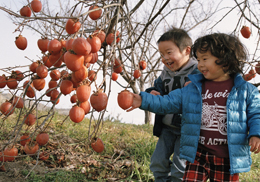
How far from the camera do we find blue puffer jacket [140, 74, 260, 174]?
136 cm

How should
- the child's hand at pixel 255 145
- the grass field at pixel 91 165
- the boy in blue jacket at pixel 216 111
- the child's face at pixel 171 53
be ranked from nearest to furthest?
the child's hand at pixel 255 145
the boy in blue jacket at pixel 216 111
the child's face at pixel 171 53
the grass field at pixel 91 165

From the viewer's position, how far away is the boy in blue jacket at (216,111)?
1373 millimetres

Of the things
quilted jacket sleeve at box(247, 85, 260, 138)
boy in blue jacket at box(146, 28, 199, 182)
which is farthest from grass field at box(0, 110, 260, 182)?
quilted jacket sleeve at box(247, 85, 260, 138)

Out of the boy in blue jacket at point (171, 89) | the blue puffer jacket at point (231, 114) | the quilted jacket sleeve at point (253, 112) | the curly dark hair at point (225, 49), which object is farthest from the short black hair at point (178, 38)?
the quilted jacket sleeve at point (253, 112)

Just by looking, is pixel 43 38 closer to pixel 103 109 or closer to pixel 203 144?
pixel 103 109

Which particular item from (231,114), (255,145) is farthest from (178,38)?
(255,145)

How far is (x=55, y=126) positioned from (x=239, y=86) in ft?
9.66

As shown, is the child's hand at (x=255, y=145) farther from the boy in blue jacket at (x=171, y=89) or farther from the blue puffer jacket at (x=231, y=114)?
the boy in blue jacket at (x=171, y=89)

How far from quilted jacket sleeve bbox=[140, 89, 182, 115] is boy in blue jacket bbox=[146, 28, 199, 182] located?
0.71 feet

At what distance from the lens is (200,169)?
1424mm

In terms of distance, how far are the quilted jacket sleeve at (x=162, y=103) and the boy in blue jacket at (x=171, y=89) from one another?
22cm

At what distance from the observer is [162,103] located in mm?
1455

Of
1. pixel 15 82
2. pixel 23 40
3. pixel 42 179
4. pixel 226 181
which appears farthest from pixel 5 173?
pixel 226 181

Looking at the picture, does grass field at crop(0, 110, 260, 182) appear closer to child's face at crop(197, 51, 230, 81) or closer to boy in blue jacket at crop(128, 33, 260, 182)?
boy in blue jacket at crop(128, 33, 260, 182)
